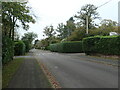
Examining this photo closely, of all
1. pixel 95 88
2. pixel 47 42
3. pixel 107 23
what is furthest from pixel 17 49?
pixel 47 42

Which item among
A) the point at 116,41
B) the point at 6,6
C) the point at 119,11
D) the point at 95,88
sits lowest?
the point at 95,88

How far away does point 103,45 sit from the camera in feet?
62.5

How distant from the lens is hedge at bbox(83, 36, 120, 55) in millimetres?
16531

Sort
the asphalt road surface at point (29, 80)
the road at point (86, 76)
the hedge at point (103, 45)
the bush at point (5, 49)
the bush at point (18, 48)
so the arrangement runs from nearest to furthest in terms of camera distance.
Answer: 1. the asphalt road surface at point (29, 80)
2. the road at point (86, 76)
3. the bush at point (5, 49)
4. the hedge at point (103, 45)
5. the bush at point (18, 48)

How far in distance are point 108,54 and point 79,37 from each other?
2296 centimetres

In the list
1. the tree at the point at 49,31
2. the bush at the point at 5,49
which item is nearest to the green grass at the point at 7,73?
the bush at the point at 5,49

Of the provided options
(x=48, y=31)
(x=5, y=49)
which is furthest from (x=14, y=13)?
(x=48, y=31)

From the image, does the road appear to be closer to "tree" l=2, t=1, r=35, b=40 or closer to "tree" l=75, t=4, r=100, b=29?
"tree" l=2, t=1, r=35, b=40

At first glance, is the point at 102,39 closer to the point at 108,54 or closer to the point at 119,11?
the point at 108,54

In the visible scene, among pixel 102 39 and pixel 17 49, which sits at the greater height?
pixel 102 39

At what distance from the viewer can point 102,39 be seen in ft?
63.3

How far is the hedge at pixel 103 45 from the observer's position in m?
16.5

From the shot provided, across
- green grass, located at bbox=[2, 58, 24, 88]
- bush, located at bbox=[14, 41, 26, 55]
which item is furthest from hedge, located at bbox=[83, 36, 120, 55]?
bush, located at bbox=[14, 41, 26, 55]

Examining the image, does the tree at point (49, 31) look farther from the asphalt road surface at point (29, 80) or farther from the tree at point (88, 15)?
the asphalt road surface at point (29, 80)
